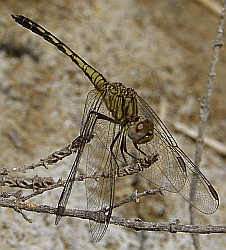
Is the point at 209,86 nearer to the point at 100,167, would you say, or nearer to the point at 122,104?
the point at 122,104

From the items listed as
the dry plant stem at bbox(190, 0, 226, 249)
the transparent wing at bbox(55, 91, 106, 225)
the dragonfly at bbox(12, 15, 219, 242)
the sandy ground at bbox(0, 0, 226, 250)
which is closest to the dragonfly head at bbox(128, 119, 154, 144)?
the dragonfly at bbox(12, 15, 219, 242)

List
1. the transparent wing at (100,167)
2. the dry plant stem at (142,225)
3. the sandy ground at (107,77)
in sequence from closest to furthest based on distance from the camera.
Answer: the dry plant stem at (142,225) → the transparent wing at (100,167) → the sandy ground at (107,77)

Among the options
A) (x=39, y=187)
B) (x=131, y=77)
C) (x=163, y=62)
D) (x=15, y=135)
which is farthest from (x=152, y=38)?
(x=39, y=187)

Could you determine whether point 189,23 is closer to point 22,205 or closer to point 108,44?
point 108,44

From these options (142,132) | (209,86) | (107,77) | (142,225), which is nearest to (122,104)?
(142,132)

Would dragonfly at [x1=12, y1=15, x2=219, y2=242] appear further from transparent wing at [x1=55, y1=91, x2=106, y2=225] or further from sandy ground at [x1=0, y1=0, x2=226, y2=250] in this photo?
sandy ground at [x1=0, y1=0, x2=226, y2=250]

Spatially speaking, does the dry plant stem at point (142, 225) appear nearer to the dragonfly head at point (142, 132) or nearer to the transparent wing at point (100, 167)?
the transparent wing at point (100, 167)

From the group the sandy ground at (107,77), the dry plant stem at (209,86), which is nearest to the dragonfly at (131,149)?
the dry plant stem at (209,86)
